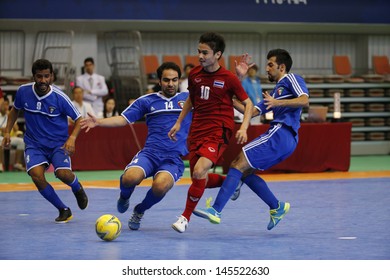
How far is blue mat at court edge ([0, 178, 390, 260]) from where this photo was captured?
9078mm

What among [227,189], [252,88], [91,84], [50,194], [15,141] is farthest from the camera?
[252,88]

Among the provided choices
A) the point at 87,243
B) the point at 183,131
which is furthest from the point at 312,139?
the point at 87,243

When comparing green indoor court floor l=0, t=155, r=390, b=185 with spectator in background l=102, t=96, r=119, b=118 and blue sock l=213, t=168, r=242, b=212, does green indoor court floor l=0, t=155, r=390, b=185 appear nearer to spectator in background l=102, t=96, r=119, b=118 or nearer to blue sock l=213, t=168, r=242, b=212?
spectator in background l=102, t=96, r=119, b=118

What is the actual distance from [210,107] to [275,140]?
0.82 meters

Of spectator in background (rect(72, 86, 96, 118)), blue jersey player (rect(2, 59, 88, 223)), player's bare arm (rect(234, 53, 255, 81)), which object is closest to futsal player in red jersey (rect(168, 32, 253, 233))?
player's bare arm (rect(234, 53, 255, 81))

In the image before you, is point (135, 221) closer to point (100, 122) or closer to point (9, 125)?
point (100, 122)

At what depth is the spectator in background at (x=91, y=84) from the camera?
21.5 meters

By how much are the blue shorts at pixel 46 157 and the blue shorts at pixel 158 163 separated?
4.26 ft

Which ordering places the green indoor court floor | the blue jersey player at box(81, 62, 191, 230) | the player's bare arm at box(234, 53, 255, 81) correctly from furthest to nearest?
the green indoor court floor → the blue jersey player at box(81, 62, 191, 230) → the player's bare arm at box(234, 53, 255, 81)

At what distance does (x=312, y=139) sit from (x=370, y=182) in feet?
8.75

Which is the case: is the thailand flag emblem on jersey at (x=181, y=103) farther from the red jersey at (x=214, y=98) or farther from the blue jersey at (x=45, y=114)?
the blue jersey at (x=45, y=114)

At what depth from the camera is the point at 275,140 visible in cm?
1048

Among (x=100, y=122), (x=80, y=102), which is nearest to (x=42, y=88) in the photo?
(x=100, y=122)

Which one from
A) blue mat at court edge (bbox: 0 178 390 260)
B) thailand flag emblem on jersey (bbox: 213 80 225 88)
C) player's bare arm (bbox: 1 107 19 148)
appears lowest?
blue mat at court edge (bbox: 0 178 390 260)
